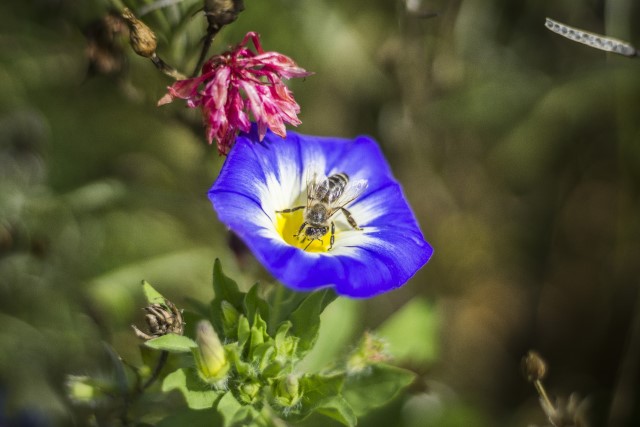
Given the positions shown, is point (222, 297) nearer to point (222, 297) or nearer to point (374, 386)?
point (222, 297)

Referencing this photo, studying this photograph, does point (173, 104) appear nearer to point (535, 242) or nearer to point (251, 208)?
point (251, 208)

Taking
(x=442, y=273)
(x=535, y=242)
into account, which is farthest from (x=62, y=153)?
(x=535, y=242)

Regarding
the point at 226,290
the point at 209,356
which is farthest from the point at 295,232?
the point at 209,356

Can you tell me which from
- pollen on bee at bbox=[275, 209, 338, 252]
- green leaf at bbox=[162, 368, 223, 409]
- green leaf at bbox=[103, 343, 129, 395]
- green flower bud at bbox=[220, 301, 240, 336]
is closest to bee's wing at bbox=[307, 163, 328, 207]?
pollen on bee at bbox=[275, 209, 338, 252]

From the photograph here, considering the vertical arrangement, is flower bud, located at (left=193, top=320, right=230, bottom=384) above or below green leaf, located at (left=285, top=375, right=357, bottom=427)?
above

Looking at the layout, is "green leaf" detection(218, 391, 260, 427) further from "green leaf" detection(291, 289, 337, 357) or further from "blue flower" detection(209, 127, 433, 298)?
"blue flower" detection(209, 127, 433, 298)

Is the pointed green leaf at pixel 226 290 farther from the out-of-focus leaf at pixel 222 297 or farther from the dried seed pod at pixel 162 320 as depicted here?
the dried seed pod at pixel 162 320
